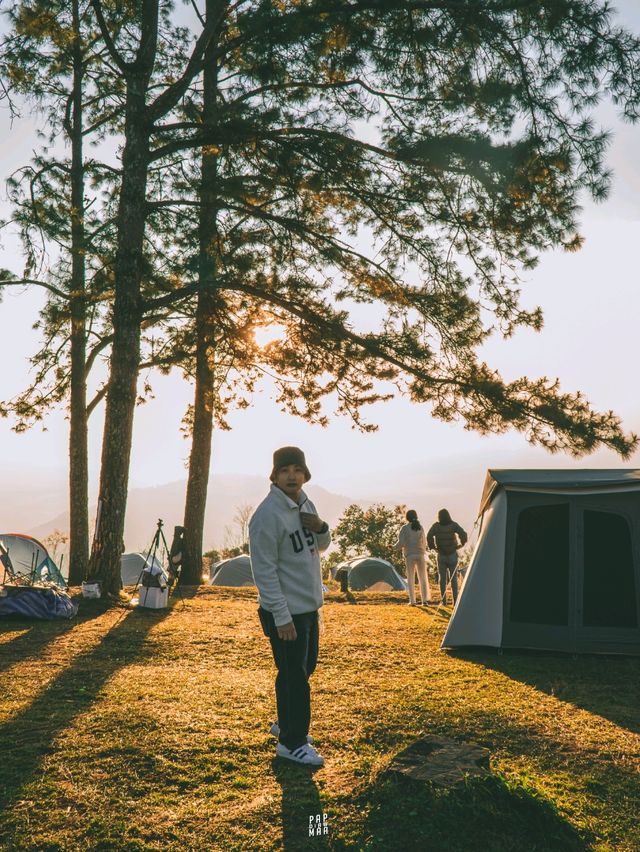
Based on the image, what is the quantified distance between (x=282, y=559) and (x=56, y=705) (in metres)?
2.52

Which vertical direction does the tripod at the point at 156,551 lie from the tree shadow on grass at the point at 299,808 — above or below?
above

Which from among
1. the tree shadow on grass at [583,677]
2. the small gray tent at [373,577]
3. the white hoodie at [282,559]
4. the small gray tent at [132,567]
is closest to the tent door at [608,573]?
the tree shadow on grass at [583,677]

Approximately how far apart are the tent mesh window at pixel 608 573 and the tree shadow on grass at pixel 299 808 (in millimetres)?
4620

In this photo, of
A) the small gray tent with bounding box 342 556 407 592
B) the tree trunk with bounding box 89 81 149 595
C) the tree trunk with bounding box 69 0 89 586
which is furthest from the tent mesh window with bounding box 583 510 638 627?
the small gray tent with bounding box 342 556 407 592

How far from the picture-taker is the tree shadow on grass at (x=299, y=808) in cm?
308

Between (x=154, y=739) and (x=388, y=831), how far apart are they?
190 cm

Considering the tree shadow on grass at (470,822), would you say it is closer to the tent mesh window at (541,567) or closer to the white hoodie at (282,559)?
the white hoodie at (282,559)

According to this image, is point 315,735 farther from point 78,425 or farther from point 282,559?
point 78,425

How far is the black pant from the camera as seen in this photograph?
3.96 metres

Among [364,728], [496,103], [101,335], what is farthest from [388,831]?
[101,335]

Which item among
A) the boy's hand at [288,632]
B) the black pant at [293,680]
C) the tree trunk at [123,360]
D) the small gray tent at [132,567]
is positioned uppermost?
the tree trunk at [123,360]

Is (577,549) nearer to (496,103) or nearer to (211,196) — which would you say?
(496,103)

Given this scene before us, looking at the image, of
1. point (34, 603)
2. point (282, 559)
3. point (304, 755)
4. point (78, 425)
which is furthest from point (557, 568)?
point (78, 425)

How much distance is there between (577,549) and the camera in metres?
7.48
